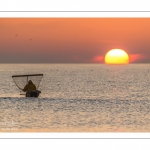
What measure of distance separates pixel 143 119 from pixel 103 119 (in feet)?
10.3

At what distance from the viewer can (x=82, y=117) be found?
3253cm
